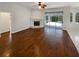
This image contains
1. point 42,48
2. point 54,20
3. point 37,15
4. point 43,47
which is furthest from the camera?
point 54,20

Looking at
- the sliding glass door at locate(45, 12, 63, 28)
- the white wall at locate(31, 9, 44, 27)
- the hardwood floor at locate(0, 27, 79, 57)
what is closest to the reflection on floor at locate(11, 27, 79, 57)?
the hardwood floor at locate(0, 27, 79, 57)

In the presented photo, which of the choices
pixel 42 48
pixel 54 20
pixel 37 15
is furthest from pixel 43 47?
pixel 54 20

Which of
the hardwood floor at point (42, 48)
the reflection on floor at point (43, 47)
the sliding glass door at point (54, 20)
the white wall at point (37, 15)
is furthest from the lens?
the white wall at point (37, 15)

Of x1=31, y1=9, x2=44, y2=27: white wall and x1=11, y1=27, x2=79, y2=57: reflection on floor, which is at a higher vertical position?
x1=31, y1=9, x2=44, y2=27: white wall

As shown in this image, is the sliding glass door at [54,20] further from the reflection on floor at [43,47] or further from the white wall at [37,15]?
the reflection on floor at [43,47]

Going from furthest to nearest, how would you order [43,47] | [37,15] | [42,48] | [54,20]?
[54,20]
[37,15]
[43,47]
[42,48]

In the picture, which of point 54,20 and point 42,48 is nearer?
point 42,48

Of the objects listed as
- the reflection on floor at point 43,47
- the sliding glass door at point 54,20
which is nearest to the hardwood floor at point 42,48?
the reflection on floor at point 43,47

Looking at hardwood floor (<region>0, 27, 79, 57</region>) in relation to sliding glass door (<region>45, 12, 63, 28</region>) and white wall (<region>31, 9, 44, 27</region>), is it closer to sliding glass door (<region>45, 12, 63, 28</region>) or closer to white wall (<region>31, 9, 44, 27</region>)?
sliding glass door (<region>45, 12, 63, 28</region>)

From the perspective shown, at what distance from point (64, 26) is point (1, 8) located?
640cm

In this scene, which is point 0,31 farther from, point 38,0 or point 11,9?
point 38,0

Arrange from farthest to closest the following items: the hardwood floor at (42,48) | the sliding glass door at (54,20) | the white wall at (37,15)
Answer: the white wall at (37,15)
the sliding glass door at (54,20)
the hardwood floor at (42,48)

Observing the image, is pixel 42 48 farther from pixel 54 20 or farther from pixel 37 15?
pixel 54 20

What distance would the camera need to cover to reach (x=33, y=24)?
49.8 ft
